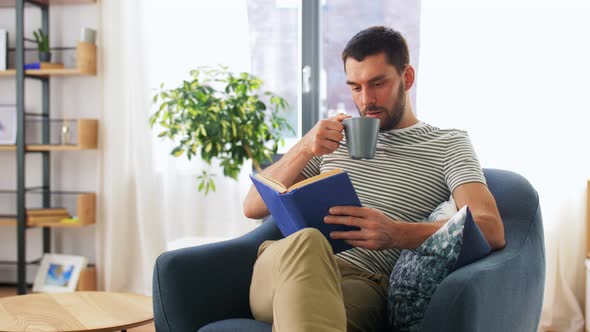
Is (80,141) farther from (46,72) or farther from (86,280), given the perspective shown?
(86,280)

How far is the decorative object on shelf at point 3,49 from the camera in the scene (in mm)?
3916

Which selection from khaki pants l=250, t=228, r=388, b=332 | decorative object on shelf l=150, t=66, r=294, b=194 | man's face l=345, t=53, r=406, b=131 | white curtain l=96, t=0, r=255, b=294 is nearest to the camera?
khaki pants l=250, t=228, r=388, b=332

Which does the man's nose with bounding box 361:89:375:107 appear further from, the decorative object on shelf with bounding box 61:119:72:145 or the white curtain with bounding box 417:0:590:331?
the decorative object on shelf with bounding box 61:119:72:145

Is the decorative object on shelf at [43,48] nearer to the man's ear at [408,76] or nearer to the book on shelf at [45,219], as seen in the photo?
the book on shelf at [45,219]

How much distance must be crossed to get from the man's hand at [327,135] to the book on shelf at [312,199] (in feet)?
0.80

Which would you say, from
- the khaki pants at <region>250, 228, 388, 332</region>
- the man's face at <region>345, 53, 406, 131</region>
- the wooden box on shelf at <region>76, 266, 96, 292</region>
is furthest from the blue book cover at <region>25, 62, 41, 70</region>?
the khaki pants at <region>250, 228, 388, 332</region>

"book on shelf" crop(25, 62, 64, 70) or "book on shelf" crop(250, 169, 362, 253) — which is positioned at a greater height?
"book on shelf" crop(25, 62, 64, 70)

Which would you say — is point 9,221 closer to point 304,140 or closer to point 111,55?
point 111,55

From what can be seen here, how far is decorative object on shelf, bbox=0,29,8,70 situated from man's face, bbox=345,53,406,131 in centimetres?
239

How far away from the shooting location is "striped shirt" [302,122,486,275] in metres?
2.05

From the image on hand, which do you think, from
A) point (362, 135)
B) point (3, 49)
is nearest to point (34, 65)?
point (3, 49)

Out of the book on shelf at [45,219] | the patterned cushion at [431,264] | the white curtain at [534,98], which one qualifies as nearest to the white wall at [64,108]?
the book on shelf at [45,219]

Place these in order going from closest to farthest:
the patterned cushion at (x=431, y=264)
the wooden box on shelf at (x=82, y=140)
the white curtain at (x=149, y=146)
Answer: the patterned cushion at (x=431, y=264), the white curtain at (x=149, y=146), the wooden box on shelf at (x=82, y=140)

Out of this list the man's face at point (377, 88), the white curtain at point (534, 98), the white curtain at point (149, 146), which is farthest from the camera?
the white curtain at point (149, 146)
